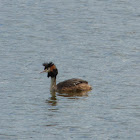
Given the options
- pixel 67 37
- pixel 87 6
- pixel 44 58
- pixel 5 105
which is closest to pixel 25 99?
pixel 5 105

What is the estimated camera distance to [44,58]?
27.0 meters

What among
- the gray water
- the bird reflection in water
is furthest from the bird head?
the bird reflection in water

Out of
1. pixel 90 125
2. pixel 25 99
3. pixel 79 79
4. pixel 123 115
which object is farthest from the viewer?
pixel 79 79

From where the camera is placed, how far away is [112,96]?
2127cm

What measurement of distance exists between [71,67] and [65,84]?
8.00 feet

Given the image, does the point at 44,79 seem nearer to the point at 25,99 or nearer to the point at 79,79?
the point at 79,79

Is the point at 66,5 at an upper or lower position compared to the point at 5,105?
upper

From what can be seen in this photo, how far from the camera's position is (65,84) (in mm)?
23047

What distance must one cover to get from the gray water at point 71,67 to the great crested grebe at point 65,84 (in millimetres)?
331

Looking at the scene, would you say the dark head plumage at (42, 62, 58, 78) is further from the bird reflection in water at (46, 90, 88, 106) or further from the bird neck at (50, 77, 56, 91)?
the bird reflection in water at (46, 90, 88, 106)

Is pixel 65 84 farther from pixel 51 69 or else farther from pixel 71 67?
pixel 71 67

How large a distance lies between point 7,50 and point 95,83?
243 inches

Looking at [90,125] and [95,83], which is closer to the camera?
[90,125]

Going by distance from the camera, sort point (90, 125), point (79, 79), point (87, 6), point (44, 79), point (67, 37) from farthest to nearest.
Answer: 1. point (87, 6)
2. point (67, 37)
3. point (44, 79)
4. point (79, 79)
5. point (90, 125)
